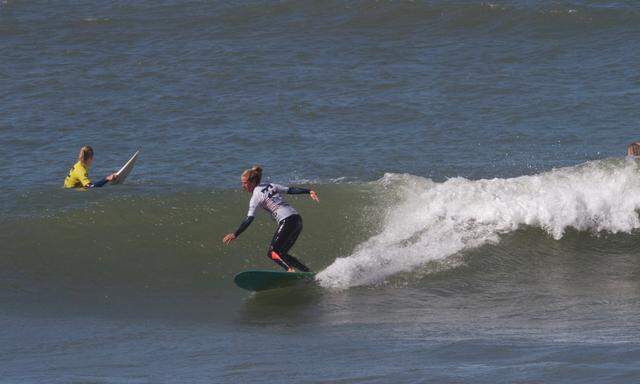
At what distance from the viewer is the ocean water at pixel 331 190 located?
1008 cm

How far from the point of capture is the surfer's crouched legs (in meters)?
12.5

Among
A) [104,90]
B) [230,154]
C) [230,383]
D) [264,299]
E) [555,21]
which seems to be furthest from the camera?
[555,21]

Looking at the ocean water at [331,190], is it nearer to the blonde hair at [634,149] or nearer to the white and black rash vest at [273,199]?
the blonde hair at [634,149]

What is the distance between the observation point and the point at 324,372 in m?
9.03

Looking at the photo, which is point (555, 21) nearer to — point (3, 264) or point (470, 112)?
point (470, 112)

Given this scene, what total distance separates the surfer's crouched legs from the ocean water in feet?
1.25

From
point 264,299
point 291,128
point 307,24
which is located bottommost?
point 264,299

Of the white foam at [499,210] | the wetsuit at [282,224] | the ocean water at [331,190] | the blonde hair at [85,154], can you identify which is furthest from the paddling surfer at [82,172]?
the white foam at [499,210]

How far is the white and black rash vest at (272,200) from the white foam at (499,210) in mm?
1435

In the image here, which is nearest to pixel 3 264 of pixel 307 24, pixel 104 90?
pixel 104 90

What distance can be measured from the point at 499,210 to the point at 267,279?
403cm

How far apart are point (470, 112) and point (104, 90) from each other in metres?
7.81

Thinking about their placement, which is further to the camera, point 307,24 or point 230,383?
point 307,24

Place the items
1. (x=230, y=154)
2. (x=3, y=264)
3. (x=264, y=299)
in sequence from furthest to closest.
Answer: (x=230, y=154)
(x=3, y=264)
(x=264, y=299)
